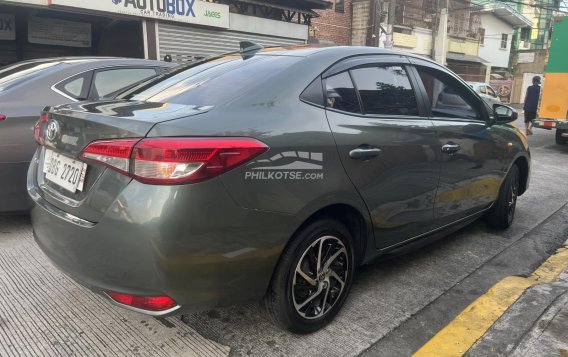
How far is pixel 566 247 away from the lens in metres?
4.02

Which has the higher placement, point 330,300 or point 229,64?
point 229,64

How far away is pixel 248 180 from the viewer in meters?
2.02

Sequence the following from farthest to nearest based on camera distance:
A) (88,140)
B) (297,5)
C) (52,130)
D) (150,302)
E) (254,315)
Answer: (297,5)
(254,315)
(52,130)
(88,140)
(150,302)

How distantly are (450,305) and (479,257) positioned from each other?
97 centimetres

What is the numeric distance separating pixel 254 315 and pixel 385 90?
1622 mm

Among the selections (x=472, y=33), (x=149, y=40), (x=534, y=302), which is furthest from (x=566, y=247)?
(x=472, y=33)

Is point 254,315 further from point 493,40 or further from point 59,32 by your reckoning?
point 493,40

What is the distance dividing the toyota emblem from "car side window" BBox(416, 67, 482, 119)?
2.36 metres

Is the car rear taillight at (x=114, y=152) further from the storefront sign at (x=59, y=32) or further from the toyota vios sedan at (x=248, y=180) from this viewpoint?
the storefront sign at (x=59, y=32)

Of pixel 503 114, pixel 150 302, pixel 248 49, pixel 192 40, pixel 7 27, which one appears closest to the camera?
pixel 150 302

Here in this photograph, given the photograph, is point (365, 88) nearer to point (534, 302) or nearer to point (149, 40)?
point (534, 302)

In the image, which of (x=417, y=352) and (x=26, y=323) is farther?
(x=26, y=323)

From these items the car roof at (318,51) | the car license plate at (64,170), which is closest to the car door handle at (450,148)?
the car roof at (318,51)
